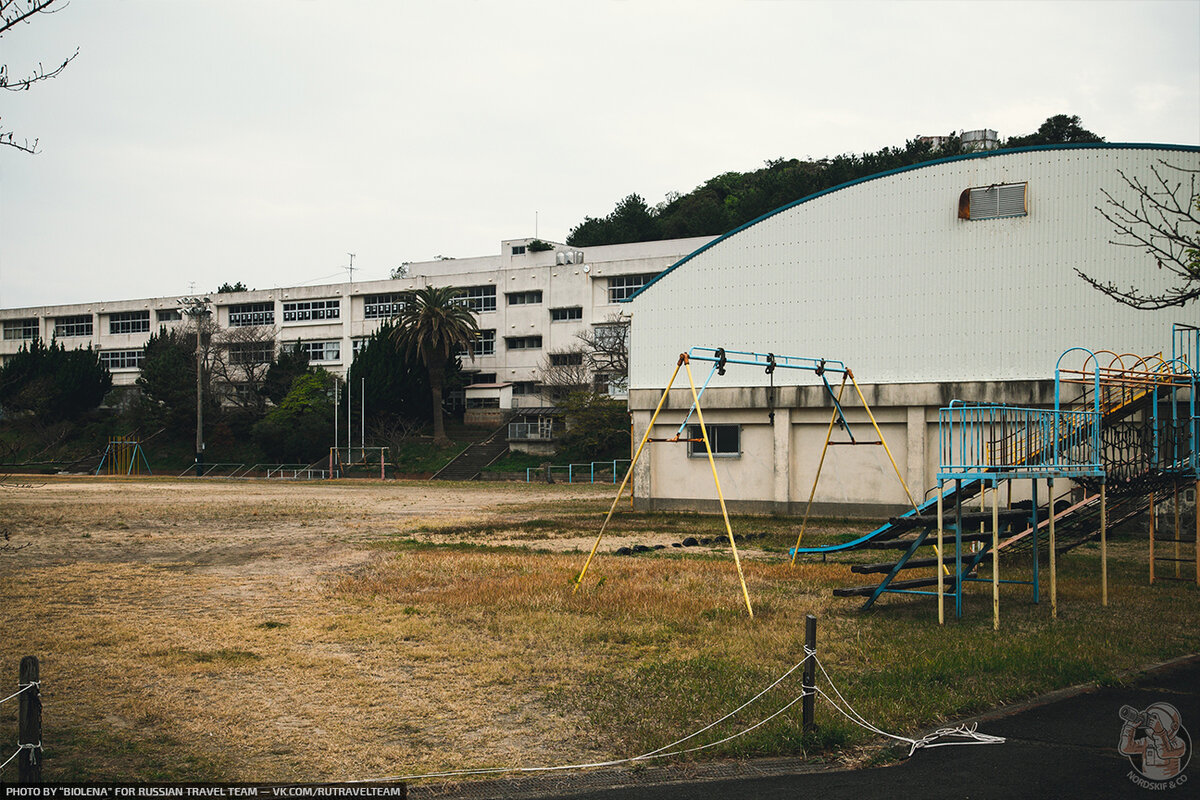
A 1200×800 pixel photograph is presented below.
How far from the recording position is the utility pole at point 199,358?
69.5m

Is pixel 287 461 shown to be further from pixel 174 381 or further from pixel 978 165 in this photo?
pixel 978 165

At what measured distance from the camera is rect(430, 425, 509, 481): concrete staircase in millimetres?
65625

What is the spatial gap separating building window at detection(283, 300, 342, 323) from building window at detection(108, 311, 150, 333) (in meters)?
17.0

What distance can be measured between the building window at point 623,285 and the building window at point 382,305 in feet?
67.1

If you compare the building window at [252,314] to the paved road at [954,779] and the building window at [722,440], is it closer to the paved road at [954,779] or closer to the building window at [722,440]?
the building window at [722,440]

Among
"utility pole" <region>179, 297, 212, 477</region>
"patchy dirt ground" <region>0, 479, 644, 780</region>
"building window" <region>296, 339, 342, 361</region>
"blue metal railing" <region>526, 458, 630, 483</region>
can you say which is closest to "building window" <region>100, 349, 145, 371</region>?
"utility pole" <region>179, 297, 212, 477</region>

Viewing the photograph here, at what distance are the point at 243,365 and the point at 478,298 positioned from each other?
21.8m

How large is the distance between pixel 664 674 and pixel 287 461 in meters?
69.7

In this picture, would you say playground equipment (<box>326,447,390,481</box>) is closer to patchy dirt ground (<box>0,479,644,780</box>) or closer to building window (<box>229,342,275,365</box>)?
building window (<box>229,342,275,365</box>)

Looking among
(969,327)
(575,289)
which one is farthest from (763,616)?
(575,289)

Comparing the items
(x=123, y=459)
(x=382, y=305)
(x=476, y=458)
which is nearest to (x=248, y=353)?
(x=382, y=305)

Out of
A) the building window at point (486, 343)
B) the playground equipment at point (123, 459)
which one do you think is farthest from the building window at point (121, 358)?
the building window at point (486, 343)

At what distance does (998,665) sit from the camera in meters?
9.94

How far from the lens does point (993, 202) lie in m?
27.7
